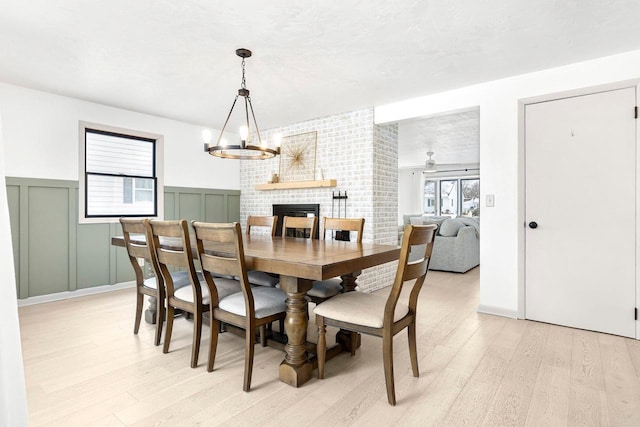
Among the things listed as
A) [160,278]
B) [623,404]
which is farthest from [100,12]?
[623,404]

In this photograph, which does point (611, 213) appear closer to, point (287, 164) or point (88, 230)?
point (287, 164)

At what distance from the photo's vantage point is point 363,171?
14.1ft

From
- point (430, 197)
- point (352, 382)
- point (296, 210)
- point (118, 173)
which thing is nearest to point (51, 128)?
point (118, 173)

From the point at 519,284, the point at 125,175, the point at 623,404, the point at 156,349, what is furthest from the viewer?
the point at 125,175

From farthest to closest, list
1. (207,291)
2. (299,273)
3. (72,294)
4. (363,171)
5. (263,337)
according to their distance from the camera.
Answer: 1. (363,171)
2. (72,294)
3. (263,337)
4. (207,291)
5. (299,273)

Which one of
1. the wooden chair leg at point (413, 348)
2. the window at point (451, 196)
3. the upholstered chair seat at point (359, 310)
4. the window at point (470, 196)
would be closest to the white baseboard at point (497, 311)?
the wooden chair leg at point (413, 348)

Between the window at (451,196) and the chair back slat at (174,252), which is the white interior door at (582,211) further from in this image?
the window at (451,196)

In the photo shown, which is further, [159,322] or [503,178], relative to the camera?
[503,178]

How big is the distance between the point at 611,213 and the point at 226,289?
10.2 ft

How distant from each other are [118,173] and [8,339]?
4.19 metres

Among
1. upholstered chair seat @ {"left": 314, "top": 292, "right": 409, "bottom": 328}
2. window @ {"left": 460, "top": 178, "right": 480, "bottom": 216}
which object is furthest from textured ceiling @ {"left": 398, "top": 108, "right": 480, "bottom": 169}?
upholstered chair seat @ {"left": 314, "top": 292, "right": 409, "bottom": 328}

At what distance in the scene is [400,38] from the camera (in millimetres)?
2557

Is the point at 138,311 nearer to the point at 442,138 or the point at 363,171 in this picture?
the point at 363,171

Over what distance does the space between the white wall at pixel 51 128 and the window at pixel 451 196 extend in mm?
7517
